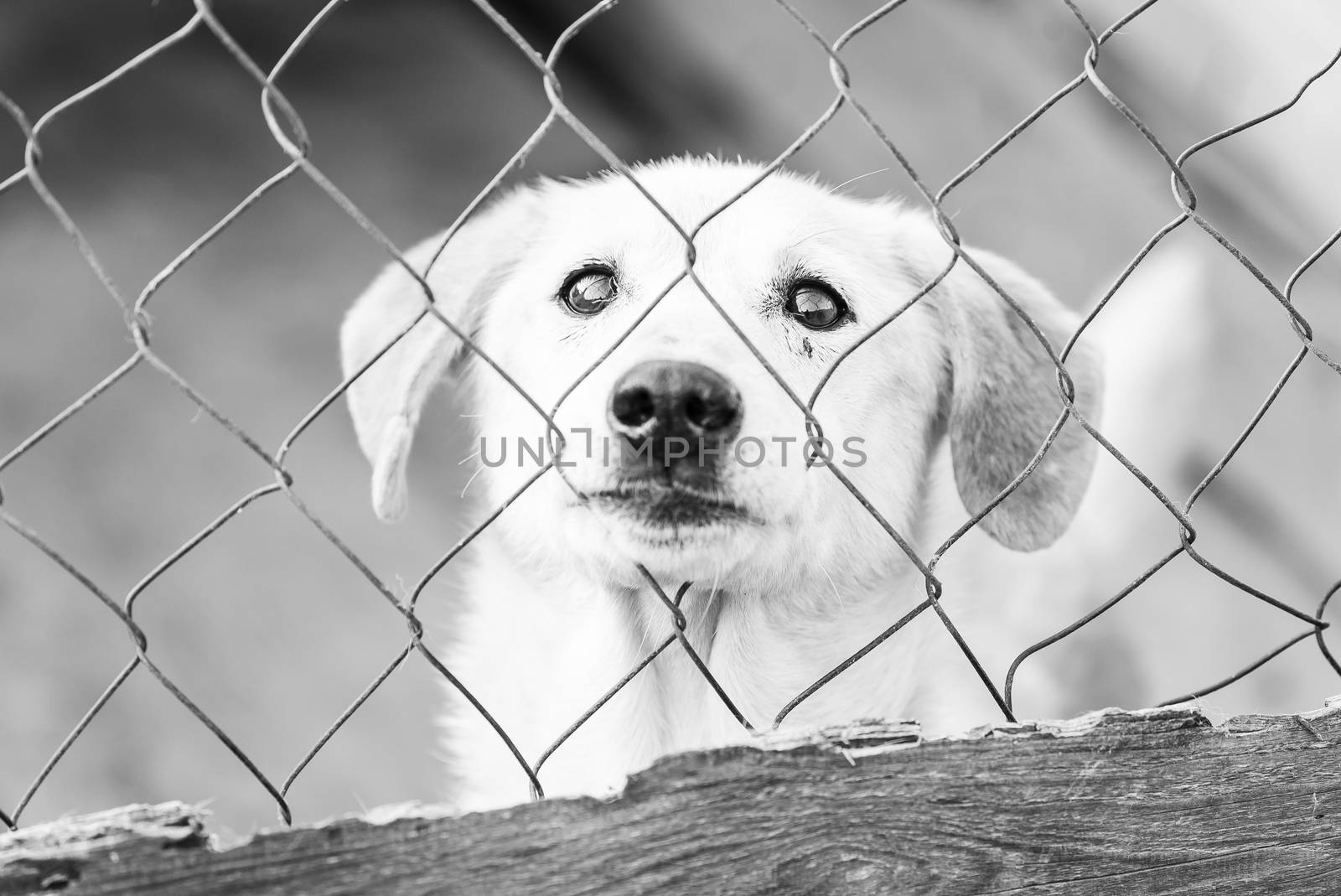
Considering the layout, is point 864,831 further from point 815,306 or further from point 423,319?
Result: point 423,319

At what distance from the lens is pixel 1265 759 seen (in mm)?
1364

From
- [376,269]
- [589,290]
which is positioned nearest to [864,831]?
[589,290]

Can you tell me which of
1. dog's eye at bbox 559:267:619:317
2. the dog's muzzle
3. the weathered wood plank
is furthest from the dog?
the weathered wood plank

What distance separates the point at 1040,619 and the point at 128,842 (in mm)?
2936

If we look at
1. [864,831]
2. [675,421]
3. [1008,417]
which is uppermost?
[1008,417]

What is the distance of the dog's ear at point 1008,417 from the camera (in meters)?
2.13

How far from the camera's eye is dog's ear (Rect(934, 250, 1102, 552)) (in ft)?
7.00

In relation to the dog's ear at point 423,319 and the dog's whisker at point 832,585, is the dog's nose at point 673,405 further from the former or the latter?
the dog's ear at point 423,319

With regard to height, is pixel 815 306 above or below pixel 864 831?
above

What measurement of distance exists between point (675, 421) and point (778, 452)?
0.76 feet

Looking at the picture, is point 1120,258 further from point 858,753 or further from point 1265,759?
point 858,753

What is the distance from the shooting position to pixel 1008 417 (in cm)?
216

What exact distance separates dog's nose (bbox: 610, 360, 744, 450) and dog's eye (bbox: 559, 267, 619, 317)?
61cm

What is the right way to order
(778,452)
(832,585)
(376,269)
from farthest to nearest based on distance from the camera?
(376,269), (832,585), (778,452)
